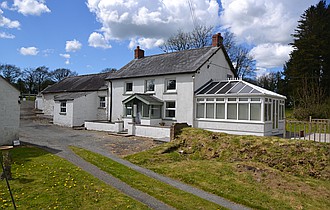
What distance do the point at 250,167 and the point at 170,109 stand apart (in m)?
11.3

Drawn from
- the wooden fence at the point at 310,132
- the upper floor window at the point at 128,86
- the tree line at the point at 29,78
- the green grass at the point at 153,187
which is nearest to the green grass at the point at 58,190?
the green grass at the point at 153,187

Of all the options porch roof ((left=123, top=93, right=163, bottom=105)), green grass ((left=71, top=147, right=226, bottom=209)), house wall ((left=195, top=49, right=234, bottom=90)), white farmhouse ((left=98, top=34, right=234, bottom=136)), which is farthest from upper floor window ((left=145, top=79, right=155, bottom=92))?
green grass ((left=71, top=147, right=226, bottom=209))

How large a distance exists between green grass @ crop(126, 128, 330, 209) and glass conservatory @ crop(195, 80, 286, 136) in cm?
373

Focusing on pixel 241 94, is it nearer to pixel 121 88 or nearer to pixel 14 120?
pixel 121 88

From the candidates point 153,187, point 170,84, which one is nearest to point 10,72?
point 170,84

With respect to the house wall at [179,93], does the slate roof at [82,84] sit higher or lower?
higher

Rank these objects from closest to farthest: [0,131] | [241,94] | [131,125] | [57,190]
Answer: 1. [57,190]
2. [0,131]
3. [241,94]
4. [131,125]

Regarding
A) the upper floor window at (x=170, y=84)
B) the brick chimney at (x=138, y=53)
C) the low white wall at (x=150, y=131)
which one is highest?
the brick chimney at (x=138, y=53)

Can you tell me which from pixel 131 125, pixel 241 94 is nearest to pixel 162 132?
pixel 131 125

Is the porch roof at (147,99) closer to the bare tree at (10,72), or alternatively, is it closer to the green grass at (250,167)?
the green grass at (250,167)

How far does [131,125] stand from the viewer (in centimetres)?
2044

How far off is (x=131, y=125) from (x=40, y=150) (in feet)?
27.2

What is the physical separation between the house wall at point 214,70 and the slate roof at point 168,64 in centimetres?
67

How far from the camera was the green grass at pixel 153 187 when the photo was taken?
Result: 703cm
